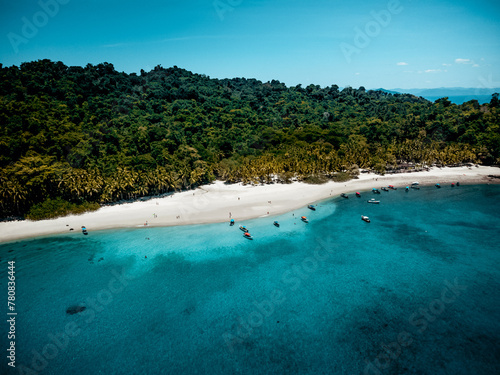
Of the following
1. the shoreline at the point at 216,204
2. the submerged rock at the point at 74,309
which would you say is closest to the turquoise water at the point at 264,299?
the submerged rock at the point at 74,309

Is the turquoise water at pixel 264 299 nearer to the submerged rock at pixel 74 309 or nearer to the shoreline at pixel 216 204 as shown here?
the submerged rock at pixel 74 309

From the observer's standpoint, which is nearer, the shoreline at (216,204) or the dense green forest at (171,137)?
the shoreline at (216,204)

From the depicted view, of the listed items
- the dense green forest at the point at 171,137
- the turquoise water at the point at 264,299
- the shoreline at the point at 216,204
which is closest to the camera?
the turquoise water at the point at 264,299

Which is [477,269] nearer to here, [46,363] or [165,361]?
[165,361]

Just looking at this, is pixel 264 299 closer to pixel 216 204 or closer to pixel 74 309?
pixel 74 309

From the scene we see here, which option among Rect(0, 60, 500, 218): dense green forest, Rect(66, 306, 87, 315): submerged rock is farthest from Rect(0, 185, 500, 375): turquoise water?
Rect(0, 60, 500, 218): dense green forest

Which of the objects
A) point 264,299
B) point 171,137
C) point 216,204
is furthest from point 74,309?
point 171,137
